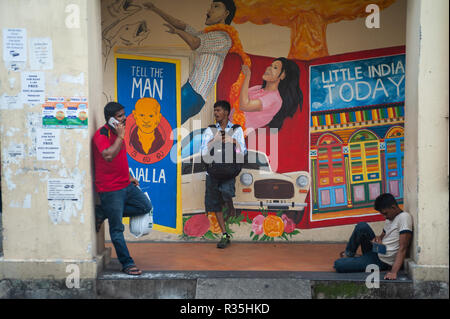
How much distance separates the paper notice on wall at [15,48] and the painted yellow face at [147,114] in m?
2.09

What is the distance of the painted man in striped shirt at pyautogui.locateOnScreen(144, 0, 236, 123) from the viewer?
7.12m

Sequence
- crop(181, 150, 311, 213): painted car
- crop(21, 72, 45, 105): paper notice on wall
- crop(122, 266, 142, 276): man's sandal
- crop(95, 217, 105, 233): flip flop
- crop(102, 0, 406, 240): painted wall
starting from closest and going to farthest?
crop(21, 72, 45, 105): paper notice on wall → crop(122, 266, 142, 276): man's sandal → crop(95, 217, 105, 233): flip flop → crop(102, 0, 406, 240): painted wall → crop(181, 150, 311, 213): painted car

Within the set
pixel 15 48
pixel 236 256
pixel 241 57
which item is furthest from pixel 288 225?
pixel 15 48

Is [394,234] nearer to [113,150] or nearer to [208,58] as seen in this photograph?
[113,150]

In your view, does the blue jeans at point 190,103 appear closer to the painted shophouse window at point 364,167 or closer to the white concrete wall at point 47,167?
the white concrete wall at point 47,167

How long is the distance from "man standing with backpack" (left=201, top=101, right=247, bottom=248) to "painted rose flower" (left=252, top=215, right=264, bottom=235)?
488mm

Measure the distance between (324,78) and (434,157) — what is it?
230 cm

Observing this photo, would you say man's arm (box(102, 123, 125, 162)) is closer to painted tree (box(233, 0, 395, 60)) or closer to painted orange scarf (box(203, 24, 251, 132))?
painted orange scarf (box(203, 24, 251, 132))

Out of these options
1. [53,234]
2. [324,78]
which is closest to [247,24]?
[324,78]

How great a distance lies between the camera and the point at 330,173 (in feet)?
23.6

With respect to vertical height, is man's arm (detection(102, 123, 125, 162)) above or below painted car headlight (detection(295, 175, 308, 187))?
above

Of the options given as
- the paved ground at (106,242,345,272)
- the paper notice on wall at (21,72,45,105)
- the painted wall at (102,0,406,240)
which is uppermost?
the painted wall at (102,0,406,240)

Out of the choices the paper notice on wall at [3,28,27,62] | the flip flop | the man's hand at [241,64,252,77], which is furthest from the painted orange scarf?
the paper notice on wall at [3,28,27,62]
